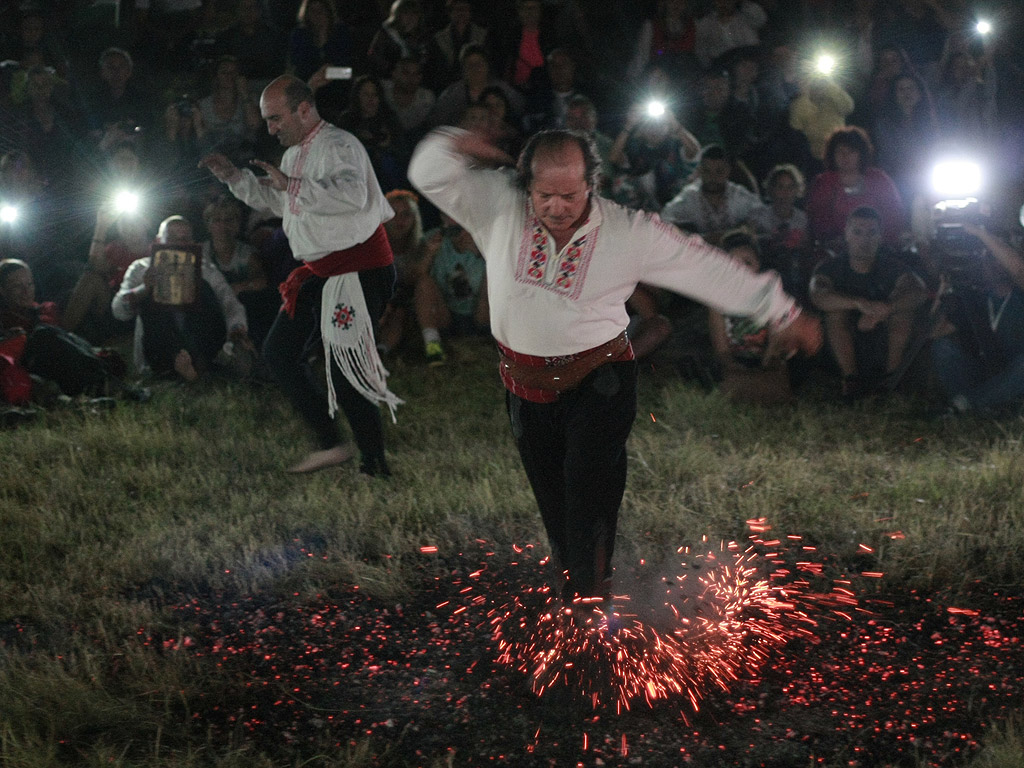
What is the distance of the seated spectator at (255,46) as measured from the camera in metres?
9.30

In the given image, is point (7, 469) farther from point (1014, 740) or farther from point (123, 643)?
point (1014, 740)

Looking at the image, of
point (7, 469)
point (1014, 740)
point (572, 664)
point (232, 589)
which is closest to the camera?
point (1014, 740)

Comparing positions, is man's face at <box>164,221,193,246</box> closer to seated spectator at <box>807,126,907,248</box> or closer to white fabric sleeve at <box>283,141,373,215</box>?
white fabric sleeve at <box>283,141,373,215</box>

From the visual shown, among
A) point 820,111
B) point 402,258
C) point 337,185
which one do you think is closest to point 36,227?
point 402,258

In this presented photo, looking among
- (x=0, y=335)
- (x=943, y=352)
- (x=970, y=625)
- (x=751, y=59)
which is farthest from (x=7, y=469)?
(x=751, y=59)

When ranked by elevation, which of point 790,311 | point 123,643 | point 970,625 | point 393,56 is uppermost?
point 393,56

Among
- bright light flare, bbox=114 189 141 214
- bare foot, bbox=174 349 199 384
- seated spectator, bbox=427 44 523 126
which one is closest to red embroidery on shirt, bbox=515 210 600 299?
bare foot, bbox=174 349 199 384

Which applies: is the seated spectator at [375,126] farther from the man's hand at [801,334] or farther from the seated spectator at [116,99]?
the man's hand at [801,334]

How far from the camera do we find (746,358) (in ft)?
22.8

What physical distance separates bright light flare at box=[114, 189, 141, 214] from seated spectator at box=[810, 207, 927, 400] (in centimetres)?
486

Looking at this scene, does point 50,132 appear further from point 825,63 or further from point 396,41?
point 825,63

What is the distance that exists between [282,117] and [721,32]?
5.42m

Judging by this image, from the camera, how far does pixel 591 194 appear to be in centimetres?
323

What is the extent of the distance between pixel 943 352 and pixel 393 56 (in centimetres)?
485
